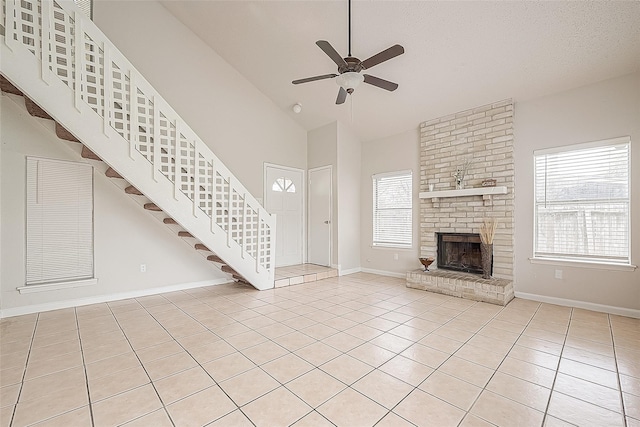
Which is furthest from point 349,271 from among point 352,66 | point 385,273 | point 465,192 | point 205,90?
point 205,90

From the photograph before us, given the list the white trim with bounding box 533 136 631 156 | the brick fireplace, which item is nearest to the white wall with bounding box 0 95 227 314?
the brick fireplace

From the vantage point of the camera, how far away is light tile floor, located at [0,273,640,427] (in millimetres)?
1743

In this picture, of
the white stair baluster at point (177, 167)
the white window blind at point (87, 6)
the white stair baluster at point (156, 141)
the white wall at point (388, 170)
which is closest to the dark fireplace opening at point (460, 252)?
the white wall at point (388, 170)

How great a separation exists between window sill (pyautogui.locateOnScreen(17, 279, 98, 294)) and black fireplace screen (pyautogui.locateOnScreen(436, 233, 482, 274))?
5.50 m

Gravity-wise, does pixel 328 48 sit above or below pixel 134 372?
above

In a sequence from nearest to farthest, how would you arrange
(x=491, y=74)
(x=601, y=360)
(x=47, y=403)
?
1. (x=47, y=403)
2. (x=601, y=360)
3. (x=491, y=74)

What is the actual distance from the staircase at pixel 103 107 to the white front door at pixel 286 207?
167 cm

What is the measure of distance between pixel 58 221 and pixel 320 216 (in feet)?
14.0

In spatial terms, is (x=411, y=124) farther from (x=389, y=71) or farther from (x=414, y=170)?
(x=389, y=71)

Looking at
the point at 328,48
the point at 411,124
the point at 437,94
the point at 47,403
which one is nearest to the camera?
the point at 47,403

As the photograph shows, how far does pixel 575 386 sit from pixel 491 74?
378cm

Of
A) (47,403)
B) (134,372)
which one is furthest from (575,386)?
(47,403)

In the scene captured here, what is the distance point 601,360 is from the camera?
2.42 metres

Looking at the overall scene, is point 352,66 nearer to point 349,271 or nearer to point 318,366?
point 318,366
